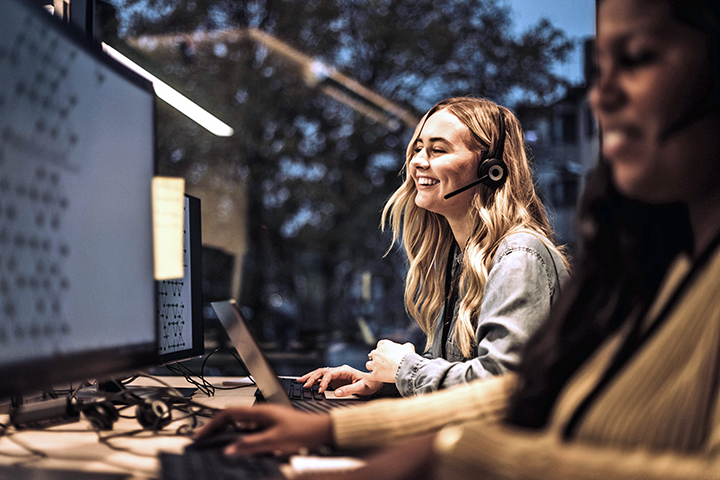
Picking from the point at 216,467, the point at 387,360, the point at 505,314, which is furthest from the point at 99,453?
the point at 505,314

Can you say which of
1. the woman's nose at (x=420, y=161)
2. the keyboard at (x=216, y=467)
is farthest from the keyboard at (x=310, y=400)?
the woman's nose at (x=420, y=161)

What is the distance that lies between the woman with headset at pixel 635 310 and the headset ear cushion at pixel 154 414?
486 mm

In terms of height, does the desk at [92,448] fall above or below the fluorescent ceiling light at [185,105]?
below

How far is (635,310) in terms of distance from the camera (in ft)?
1.84

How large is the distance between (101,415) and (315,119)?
3.35m

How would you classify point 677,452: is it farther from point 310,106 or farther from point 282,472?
point 310,106

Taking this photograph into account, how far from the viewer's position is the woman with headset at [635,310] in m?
0.46

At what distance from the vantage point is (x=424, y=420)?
2.10ft

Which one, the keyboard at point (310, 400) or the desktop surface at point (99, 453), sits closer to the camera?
the desktop surface at point (99, 453)

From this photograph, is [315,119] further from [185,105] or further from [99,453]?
[99,453]

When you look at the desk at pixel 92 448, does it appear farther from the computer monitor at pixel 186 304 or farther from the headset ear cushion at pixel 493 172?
the headset ear cushion at pixel 493 172

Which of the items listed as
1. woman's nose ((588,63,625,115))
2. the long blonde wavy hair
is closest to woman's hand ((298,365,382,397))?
the long blonde wavy hair

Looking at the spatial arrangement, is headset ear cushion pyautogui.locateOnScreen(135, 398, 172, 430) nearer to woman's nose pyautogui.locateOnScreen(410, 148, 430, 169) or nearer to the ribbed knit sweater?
the ribbed knit sweater

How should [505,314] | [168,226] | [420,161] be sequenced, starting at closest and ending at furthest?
1. [505,314]
2. [168,226]
3. [420,161]
